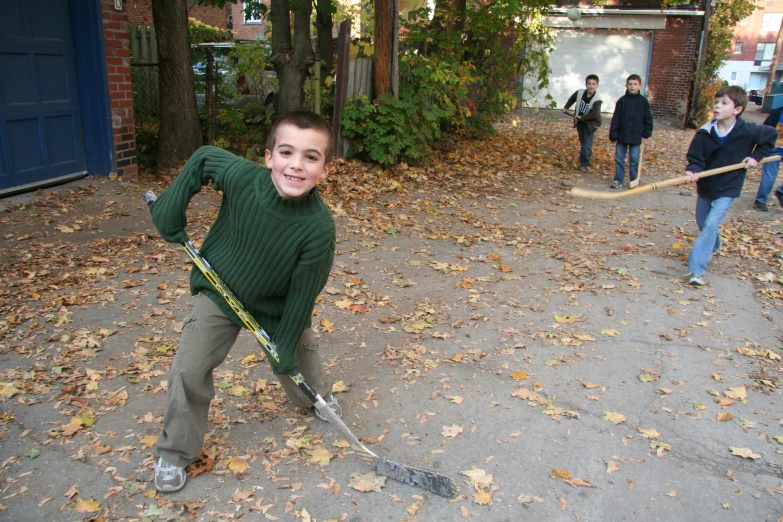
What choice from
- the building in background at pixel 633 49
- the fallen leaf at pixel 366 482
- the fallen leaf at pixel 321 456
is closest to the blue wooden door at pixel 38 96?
the fallen leaf at pixel 321 456

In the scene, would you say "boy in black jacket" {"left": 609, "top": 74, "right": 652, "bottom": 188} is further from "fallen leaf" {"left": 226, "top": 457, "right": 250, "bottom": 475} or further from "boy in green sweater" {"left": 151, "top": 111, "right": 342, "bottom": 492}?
"fallen leaf" {"left": 226, "top": 457, "right": 250, "bottom": 475}

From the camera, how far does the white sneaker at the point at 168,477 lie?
9.70 ft

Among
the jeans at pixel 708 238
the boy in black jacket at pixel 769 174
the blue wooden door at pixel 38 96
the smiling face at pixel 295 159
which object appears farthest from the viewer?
the boy in black jacket at pixel 769 174

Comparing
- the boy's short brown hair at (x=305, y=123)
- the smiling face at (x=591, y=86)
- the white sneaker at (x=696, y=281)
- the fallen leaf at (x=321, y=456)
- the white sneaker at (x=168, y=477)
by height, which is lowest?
the fallen leaf at (x=321, y=456)

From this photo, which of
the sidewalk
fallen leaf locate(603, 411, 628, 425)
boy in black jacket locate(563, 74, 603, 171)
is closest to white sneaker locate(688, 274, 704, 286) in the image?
the sidewalk

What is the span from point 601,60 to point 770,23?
50.3 metres

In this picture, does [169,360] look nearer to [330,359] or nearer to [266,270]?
[330,359]

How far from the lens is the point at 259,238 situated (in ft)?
9.25

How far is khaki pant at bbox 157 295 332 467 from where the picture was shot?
287 centimetres

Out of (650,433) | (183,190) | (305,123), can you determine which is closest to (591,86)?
(650,433)

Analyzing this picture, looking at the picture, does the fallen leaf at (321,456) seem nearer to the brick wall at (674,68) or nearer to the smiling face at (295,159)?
the smiling face at (295,159)

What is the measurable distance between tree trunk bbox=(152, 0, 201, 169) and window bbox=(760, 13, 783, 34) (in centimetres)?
6659

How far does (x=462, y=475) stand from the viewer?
3.21m

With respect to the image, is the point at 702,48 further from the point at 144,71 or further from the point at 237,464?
the point at 237,464
